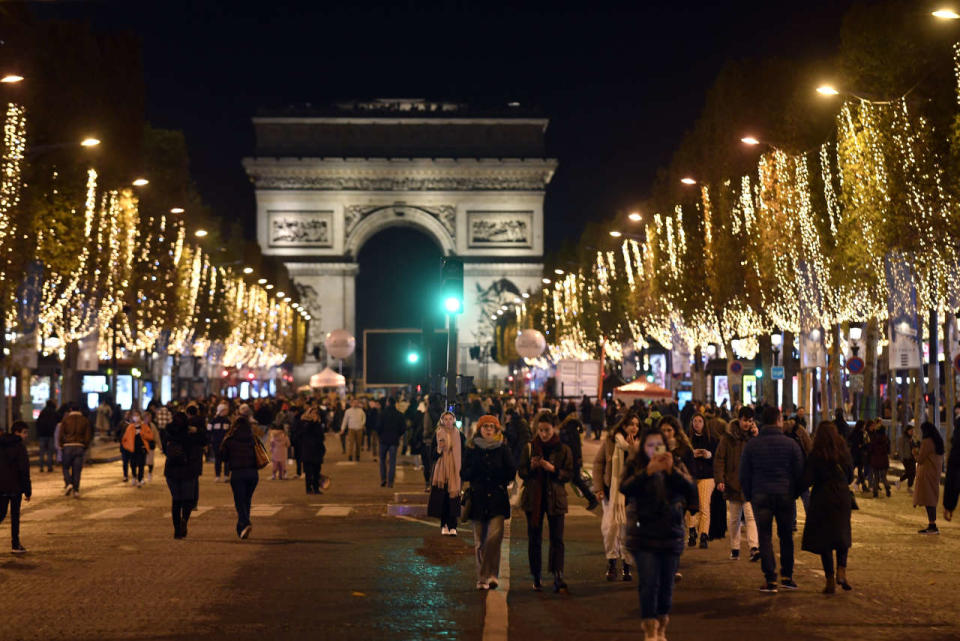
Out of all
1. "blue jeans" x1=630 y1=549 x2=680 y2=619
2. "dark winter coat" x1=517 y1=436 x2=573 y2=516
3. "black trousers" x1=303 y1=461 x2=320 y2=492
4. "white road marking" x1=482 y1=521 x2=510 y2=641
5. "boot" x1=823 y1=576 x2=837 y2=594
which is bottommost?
"white road marking" x1=482 y1=521 x2=510 y2=641

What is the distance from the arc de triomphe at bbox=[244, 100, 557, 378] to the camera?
4771 inches

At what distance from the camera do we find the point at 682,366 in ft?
229

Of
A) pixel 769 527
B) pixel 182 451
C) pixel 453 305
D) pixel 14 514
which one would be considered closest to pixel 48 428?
pixel 453 305

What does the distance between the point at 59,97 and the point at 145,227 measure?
13.7 meters

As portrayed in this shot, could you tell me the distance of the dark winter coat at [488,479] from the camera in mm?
16141

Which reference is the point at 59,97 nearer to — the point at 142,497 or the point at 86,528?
the point at 142,497

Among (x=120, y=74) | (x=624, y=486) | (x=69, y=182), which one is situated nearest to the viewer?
(x=624, y=486)

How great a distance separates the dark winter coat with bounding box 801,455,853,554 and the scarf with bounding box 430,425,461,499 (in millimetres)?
5922

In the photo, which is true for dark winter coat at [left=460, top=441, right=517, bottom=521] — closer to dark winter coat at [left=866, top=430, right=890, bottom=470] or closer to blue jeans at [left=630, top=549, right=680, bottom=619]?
blue jeans at [left=630, top=549, right=680, bottom=619]

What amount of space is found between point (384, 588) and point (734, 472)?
4841 millimetres

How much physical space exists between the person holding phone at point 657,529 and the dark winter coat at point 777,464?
137 inches

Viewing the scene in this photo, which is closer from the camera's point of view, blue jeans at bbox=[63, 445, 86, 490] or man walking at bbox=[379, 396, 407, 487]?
blue jeans at bbox=[63, 445, 86, 490]

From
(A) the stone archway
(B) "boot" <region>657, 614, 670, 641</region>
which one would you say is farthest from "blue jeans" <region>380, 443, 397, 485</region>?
(A) the stone archway

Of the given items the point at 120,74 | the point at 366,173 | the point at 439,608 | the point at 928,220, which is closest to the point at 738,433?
the point at 439,608
